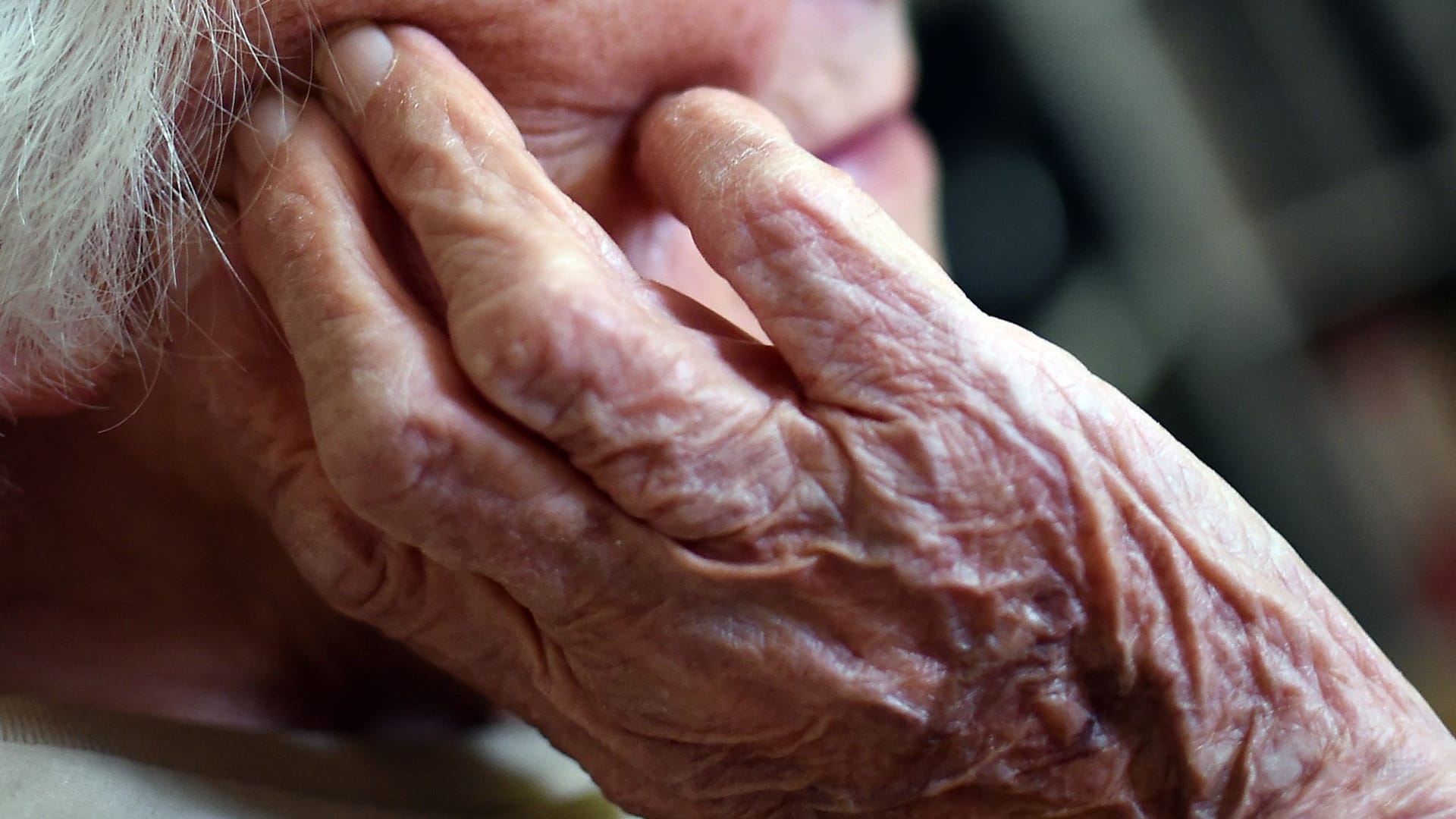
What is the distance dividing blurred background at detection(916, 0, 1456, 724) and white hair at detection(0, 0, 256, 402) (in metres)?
1.23

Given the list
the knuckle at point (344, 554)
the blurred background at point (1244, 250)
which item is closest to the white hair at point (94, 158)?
the knuckle at point (344, 554)

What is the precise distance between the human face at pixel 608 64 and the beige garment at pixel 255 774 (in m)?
0.36

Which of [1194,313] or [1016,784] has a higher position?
[1194,313]

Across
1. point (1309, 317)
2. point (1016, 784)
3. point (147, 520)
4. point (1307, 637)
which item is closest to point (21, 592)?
point (147, 520)

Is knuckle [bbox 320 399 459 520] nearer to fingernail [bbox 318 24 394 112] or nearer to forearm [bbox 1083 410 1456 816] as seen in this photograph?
fingernail [bbox 318 24 394 112]

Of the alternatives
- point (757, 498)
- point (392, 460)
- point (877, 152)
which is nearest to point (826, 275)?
point (757, 498)

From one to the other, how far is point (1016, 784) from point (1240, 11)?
1.45 m

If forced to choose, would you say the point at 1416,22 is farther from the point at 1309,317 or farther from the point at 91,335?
the point at 91,335

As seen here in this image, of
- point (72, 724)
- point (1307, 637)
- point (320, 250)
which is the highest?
point (320, 250)

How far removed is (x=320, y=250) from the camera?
538mm

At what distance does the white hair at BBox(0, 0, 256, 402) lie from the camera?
0.53m

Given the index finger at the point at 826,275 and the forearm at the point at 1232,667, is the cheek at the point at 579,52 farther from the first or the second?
the forearm at the point at 1232,667

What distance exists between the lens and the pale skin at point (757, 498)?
52 centimetres

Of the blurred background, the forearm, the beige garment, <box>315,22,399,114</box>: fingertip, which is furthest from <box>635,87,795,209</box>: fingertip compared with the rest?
the blurred background
